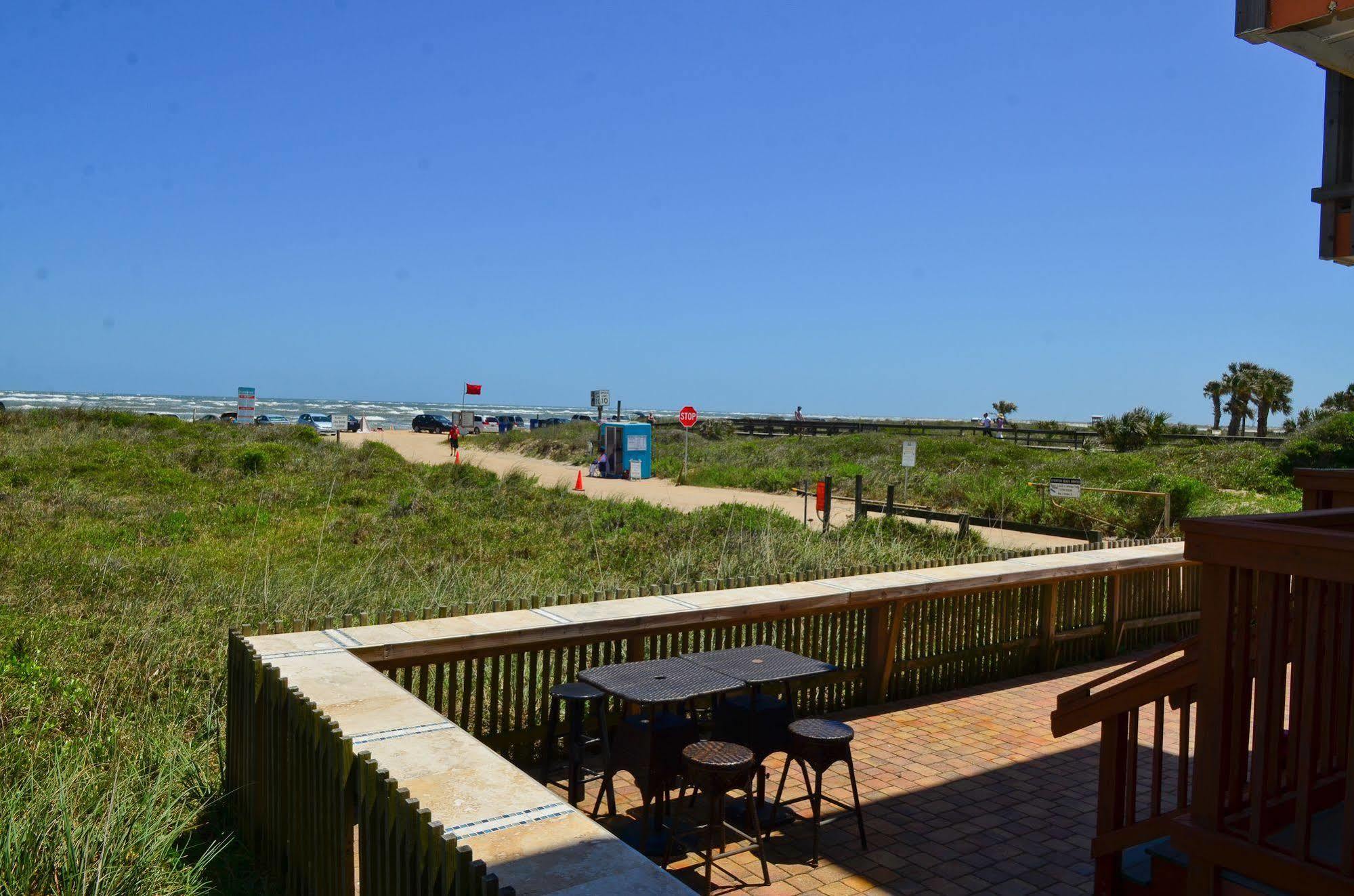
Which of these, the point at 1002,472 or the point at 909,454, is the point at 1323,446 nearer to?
the point at 1002,472

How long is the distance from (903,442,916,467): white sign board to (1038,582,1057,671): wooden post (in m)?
11.2

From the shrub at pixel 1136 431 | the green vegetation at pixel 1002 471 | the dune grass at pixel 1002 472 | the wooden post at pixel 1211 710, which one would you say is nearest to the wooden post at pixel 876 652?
the wooden post at pixel 1211 710

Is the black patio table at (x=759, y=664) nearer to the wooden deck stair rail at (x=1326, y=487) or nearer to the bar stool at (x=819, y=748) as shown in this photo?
the bar stool at (x=819, y=748)

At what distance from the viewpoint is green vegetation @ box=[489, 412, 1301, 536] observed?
65.6 ft

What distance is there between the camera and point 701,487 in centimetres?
3062

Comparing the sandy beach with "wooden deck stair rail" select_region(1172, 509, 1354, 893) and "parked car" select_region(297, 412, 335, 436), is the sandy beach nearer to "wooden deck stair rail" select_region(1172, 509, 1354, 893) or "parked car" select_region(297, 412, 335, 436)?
"parked car" select_region(297, 412, 335, 436)

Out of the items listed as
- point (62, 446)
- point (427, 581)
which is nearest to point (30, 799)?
point (427, 581)

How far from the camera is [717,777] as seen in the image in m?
4.41

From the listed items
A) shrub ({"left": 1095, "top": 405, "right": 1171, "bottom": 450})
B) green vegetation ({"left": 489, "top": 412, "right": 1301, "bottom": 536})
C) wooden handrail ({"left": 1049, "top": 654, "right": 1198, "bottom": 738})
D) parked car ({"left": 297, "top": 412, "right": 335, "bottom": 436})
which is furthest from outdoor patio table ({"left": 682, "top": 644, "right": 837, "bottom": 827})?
parked car ({"left": 297, "top": 412, "right": 335, "bottom": 436})

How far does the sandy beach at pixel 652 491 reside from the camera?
62.0 ft

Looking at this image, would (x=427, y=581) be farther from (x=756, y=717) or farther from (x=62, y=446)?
(x=62, y=446)

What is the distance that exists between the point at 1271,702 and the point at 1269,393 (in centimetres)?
5981

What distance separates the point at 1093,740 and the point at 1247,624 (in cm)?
409

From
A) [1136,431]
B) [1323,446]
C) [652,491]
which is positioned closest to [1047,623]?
[652,491]
